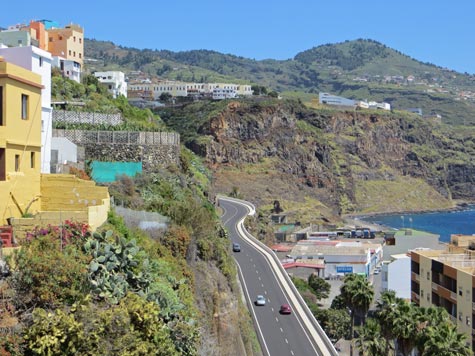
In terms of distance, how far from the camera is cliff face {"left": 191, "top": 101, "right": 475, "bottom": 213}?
457ft

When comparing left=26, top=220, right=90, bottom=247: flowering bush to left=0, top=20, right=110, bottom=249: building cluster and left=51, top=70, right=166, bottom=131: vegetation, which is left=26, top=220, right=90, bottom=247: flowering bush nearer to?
left=0, top=20, right=110, bottom=249: building cluster

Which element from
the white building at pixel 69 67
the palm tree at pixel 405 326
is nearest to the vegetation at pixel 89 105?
the white building at pixel 69 67

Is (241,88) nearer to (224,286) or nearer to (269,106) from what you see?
(269,106)

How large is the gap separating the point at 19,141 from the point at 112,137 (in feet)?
50.0

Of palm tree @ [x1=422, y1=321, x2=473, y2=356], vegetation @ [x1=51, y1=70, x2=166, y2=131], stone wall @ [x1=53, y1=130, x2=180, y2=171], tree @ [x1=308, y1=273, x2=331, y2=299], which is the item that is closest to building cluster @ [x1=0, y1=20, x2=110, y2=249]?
stone wall @ [x1=53, y1=130, x2=180, y2=171]

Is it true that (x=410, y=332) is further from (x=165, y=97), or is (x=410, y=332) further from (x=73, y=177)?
(x=165, y=97)

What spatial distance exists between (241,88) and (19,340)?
16722 cm

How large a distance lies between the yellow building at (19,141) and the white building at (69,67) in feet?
113

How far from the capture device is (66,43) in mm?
56062

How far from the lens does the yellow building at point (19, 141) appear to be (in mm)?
14664

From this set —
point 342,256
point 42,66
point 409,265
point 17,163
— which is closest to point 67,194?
point 17,163

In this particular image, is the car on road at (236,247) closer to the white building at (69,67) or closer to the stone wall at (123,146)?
the white building at (69,67)

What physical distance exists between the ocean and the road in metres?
87.4

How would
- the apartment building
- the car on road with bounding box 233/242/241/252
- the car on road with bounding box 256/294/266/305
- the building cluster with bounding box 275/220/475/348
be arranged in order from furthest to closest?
the car on road with bounding box 233/242/241/252
the car on road with bounding box 256/294/266/305
the building cluster with bounding box 275/220/475/348
the apartment building
